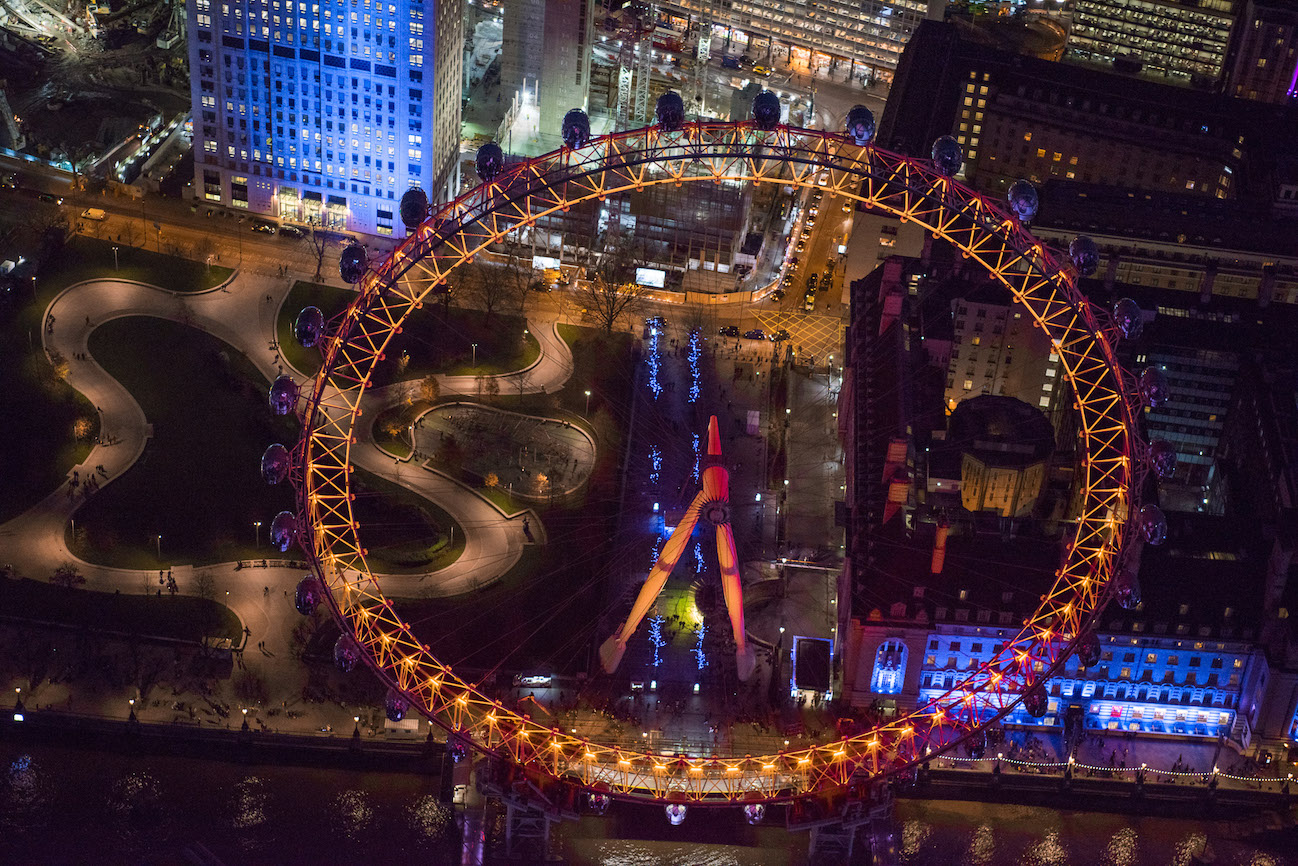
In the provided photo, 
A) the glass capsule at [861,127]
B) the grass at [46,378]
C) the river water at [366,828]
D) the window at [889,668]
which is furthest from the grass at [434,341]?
the glass capsule at [861,127]

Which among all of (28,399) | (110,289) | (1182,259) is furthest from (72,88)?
(1182,259)

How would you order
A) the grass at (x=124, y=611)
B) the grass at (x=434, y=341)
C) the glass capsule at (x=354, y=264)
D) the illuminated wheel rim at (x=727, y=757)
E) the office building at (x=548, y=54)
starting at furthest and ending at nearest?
the office building at (x=548, y=54)
the grass at (x=434, y=341)
the grass at (x=124, y=611)
the illuminated wheel rim at (x=727, y=757)
the glass capsule at (x=354, y=264)

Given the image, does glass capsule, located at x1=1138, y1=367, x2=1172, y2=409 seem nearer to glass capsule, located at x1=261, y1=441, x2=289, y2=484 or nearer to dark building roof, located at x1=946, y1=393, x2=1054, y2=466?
dark building roof, located at x1=946, y1=393, x2=1054, y2=466

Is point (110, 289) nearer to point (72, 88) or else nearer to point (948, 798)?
point (72, 88)

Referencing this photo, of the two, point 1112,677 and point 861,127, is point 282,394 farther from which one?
point 1112,677

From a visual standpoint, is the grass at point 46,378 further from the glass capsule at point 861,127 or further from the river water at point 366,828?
the glass capsule at point 861,127

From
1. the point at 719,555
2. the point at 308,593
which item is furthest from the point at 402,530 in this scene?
the point at 308,593

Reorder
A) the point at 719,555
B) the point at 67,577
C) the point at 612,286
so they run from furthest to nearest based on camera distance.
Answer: the point at 612,286
the point at 67,577
the point at 719,555
